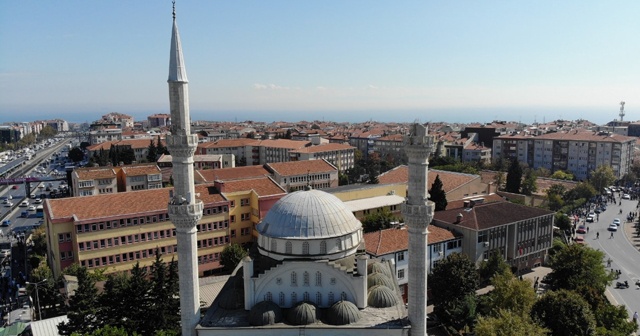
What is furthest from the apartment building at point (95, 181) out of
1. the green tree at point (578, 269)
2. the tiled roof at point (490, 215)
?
the green tree at point (578, 269)

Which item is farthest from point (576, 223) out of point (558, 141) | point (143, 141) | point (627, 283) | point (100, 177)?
point (143, 141)

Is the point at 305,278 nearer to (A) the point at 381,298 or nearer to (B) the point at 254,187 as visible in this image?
(A) the point at 381,298

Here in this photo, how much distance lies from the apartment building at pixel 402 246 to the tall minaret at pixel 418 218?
12.4 meters

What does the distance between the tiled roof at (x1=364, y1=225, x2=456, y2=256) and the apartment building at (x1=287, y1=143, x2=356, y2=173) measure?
43686 millimetres

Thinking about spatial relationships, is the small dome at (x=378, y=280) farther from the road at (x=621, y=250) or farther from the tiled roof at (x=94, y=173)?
the tiled roof at (x=94, y=173)

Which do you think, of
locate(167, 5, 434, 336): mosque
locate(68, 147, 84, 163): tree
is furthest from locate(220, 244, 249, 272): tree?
locate(68, 147, 84, 163): tree

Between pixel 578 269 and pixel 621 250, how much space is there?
19645 millimetres

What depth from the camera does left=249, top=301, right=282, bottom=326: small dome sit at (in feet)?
68.4

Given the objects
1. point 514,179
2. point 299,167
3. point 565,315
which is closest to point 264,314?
point 565,315

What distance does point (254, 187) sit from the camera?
4584cm

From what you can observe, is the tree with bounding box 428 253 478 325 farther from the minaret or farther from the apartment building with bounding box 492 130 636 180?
the apartment building with bounding box 492 130 636 180

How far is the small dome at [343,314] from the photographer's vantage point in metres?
20.8

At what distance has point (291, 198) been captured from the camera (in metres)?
24.7

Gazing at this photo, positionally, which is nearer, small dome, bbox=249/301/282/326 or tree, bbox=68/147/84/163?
small dome, bbox=249/301/282/326
